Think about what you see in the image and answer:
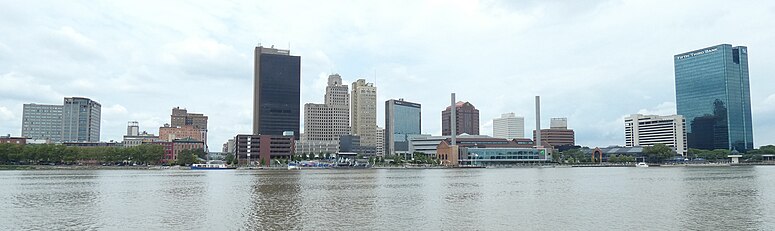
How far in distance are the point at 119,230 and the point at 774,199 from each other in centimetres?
5473

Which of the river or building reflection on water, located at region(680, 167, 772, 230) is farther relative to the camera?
the river

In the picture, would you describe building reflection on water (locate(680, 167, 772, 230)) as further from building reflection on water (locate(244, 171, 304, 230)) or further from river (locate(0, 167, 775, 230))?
building reflection on water (locate(244, 171, 304, 230))

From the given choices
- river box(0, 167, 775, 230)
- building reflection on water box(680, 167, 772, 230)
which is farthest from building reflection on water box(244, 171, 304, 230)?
building reflection on water box(680, 167, 772, 230)

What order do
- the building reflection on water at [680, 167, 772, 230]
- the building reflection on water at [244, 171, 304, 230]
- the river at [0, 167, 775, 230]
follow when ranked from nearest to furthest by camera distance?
the building reflection on water at [680, 167, 772, 230]
the river at [0, 167, 775, 230]
the building reflection on water at [244, 171, 304, 230]

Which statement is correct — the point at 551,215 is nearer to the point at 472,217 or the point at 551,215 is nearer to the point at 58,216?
the point at 472,217

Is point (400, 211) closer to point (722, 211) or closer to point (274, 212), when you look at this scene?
point (274, 212)

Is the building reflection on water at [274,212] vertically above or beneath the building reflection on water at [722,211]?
beneath

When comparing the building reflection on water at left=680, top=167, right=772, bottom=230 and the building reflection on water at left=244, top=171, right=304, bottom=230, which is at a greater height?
the building reflection on water at left=680, top=167, right=772, bottom=230

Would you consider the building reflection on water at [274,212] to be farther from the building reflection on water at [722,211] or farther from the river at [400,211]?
the building reflection on water at [722,211]

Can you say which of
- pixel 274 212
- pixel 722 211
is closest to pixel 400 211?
pixel 274 212

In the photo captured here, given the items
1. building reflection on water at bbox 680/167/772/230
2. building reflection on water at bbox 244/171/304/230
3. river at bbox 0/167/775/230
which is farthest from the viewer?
building reflection on water at bbox 244/171/304/230

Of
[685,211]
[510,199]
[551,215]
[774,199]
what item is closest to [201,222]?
[551,215]

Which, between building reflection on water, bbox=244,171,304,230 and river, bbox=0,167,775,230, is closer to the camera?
river, bbox=0,167,775,230

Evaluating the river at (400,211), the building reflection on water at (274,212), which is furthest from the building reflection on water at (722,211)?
the building reflection on water at (274,212)
